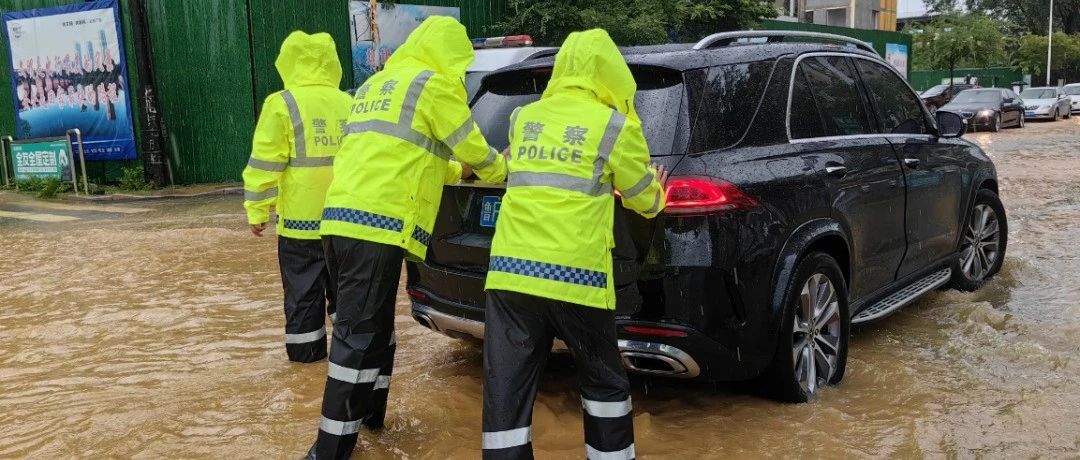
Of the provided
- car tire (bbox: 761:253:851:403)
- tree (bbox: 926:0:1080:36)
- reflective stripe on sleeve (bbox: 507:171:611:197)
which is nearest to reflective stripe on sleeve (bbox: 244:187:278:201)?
reflective stripe on sleeve (bbox: 507:171:611:197)

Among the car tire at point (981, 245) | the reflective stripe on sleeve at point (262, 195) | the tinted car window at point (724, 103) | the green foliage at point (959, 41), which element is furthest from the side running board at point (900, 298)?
the green foliage at point (959, 41)

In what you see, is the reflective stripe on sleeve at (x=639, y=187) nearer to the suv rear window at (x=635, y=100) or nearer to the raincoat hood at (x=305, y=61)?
the suv rear window at (x=635, y=100)

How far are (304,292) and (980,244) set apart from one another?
4.67 metres

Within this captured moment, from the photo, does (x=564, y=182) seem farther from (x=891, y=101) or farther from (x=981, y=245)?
(x=981, y=245)

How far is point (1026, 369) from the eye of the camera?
15.3 ft

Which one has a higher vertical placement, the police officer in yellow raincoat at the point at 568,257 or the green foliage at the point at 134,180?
the police officer in yellow raincoat at the point at 568,257

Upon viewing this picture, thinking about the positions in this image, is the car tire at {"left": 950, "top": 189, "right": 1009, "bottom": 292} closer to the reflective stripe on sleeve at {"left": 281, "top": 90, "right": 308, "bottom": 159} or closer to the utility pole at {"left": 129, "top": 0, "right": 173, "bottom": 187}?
the reflective stripe on sleeve at {"left": 281, "top": 90, "right": 308, "bottom": 159}

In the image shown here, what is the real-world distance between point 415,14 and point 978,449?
13.7m

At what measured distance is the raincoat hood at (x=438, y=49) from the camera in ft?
12.0

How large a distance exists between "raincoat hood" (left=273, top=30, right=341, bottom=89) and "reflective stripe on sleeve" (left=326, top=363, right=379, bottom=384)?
6.12 feet

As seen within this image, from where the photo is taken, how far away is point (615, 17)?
1634cm

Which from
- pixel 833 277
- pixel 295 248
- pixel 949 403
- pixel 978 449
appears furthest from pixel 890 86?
pixel 295 248

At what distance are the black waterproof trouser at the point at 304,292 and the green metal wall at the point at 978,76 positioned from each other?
145ft

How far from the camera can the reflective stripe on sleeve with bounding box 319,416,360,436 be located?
3564 mm
